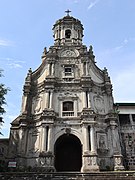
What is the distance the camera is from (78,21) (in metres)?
35.0

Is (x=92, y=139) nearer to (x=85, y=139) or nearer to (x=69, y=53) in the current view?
(x=85, y=139)

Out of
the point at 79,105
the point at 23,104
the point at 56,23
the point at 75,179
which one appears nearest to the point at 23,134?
the point at 23,104

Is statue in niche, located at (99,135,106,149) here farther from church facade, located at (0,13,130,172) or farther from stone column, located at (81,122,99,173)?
stone column, located at (81,122,99,173)

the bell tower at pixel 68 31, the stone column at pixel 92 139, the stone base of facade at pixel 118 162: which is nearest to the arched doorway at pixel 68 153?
the stone column at pixel 92 139

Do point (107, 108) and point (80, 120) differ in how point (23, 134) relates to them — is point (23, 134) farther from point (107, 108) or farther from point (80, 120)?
point (107, 108)

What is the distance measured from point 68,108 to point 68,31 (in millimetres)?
14090

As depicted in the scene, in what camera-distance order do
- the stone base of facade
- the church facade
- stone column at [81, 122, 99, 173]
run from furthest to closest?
1. the church facade
2. the stone base of facade
3. stone column at [81, 122, 99, 173]

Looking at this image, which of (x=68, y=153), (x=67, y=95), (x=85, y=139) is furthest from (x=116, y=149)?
(x=67, y=95)

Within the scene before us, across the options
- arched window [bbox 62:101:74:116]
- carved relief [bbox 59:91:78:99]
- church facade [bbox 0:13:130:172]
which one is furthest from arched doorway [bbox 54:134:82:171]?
carved relief [bbox 59:91:78:99]

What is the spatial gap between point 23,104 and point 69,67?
298 inches

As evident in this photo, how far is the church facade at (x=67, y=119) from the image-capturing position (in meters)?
22.7

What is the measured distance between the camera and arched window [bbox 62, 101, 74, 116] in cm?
2506

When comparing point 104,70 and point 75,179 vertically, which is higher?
point 104,70

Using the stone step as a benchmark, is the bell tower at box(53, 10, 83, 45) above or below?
above
